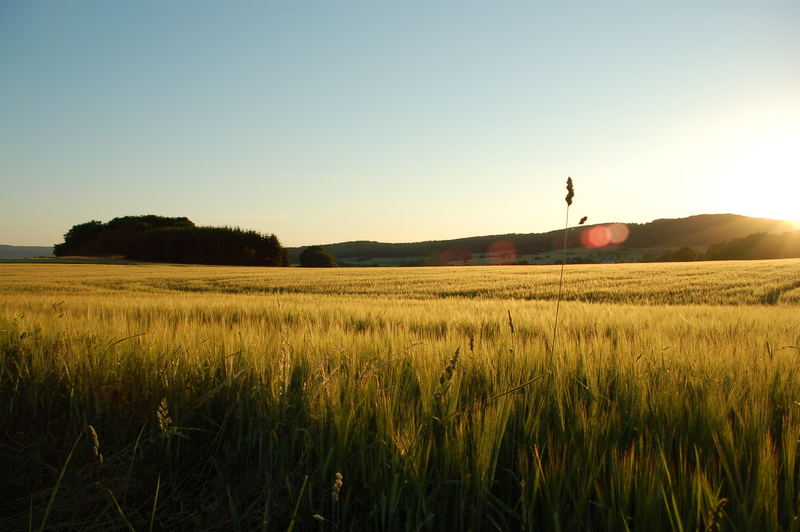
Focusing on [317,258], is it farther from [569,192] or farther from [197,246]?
[569,192]

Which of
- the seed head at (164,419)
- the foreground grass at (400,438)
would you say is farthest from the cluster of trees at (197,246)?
the seed head at (164,419)

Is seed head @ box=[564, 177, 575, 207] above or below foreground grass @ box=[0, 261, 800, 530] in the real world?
above

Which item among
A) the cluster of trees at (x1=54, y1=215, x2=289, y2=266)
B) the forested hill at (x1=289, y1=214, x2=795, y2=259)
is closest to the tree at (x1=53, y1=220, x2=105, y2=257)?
the cluster of trees at (x1=54, y1=215, x2=289, y2=266)


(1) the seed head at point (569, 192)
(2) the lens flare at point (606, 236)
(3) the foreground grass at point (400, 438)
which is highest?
(2) the lens flare at point (606, 236)

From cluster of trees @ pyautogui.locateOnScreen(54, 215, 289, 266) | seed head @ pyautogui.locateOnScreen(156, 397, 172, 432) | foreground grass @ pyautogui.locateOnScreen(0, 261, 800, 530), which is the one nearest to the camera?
foreground grass @ pyautogui.locateOnScreen(0, 261, 800, 530)

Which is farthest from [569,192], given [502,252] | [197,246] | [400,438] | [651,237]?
[651,237]

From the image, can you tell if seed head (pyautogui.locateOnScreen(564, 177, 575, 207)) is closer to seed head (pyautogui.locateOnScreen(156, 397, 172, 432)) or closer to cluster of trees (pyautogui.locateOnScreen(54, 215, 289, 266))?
seed head (pyautogui.locateOnScreen(156, 397, 172, 432))

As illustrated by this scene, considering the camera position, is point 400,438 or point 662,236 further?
point 662,236

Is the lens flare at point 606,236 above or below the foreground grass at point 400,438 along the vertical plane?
above

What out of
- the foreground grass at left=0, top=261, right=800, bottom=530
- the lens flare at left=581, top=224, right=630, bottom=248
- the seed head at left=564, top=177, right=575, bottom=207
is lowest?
the foreground grass at left=0, top=261, right=800, bottom=530

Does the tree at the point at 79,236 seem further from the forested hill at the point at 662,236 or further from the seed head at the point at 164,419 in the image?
the seed head at the point at 164,419

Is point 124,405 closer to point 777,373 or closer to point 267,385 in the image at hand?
point 267,385

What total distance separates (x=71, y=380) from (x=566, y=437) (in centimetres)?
196

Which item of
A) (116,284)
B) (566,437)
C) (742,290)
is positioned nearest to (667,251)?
(742,290)
